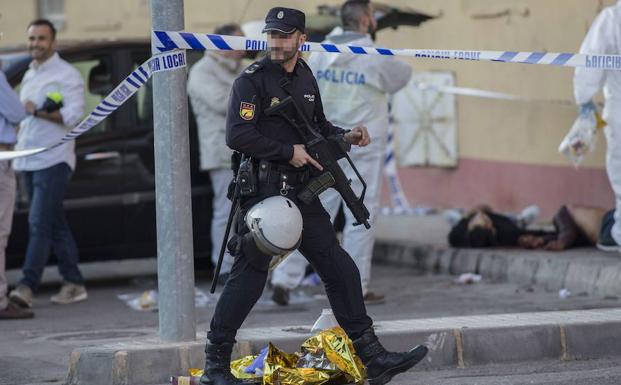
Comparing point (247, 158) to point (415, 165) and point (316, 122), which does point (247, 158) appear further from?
point (415, 165)

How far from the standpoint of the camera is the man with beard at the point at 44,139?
9844 mm

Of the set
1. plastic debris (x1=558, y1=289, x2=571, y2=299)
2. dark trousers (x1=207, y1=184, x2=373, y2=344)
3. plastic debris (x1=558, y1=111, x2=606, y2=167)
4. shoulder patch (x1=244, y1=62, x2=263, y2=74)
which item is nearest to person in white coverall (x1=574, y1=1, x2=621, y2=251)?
plastic debris (x1=558, y1=111, x2=606, y2=167)

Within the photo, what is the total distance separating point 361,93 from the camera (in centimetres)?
945

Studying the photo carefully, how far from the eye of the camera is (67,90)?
32.6ft

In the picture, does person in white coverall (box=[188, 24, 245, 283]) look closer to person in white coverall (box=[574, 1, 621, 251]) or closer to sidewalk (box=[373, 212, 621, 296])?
sidewalk (box=[373, 212, 621, 296])

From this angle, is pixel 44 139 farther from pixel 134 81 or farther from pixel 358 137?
pixel 358 137

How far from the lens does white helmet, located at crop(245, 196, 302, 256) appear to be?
20.6ft

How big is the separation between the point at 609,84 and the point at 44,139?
3940 millimetres

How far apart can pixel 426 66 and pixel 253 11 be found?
3053mm

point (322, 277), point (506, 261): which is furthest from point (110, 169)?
point (322, 277)

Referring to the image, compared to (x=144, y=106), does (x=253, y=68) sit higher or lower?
higher

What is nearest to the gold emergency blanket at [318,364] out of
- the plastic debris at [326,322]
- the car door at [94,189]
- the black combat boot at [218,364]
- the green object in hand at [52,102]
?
the black combat boot at [218,364]

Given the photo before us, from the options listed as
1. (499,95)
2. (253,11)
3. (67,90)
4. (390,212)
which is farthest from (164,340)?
(253,11)

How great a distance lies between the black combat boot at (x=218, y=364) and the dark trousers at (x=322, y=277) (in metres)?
0.03
